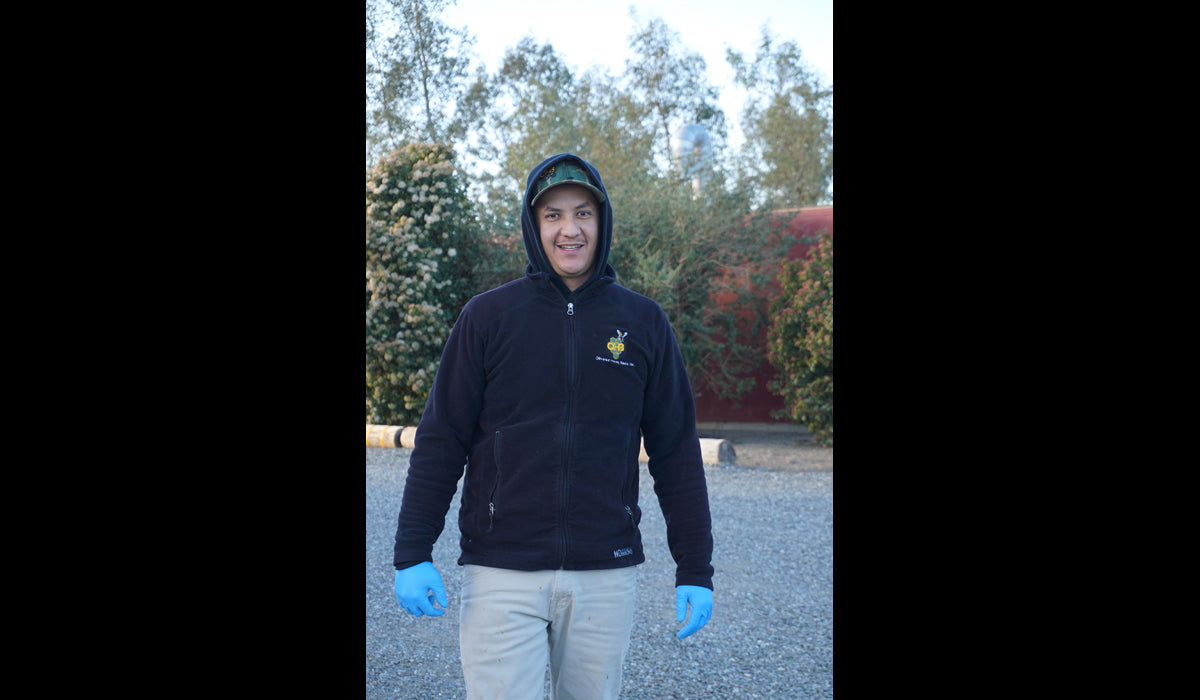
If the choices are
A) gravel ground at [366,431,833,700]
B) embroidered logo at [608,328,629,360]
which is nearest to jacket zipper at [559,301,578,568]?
embroidered logo at [608,328,629,360]

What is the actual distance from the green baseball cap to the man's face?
0.06 ft

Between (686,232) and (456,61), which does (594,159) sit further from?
(686,232)

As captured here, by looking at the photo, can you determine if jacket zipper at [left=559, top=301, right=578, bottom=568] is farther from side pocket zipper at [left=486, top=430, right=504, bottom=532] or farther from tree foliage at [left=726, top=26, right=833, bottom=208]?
tree foliage at [left=726, top=26, right=833, bottom=208]

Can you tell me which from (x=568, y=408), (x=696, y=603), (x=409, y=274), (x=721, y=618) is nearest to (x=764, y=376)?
(x=409, y=274)

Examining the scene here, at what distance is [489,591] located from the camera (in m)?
2.25

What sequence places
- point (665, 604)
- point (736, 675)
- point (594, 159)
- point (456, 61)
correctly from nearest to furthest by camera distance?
point (736, 675) → point (665, 604) → point (456, 61) → point (594, 159)

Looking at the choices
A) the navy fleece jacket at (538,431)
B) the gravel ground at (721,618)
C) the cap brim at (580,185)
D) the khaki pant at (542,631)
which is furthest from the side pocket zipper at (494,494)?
the gravel ground at (721,618)

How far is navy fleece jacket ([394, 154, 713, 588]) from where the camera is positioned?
2.27 m

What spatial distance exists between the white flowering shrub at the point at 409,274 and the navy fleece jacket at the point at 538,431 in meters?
9.32

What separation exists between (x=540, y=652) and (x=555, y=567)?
0.73ft

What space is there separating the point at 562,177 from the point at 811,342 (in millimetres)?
7863

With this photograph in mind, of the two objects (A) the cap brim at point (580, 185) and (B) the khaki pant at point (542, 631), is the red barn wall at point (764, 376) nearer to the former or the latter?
(A) the cap brim at point (580, 185)

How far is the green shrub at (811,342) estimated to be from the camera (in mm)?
9945
